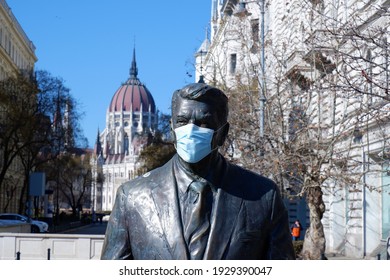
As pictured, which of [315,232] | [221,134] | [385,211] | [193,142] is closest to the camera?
[193,142]

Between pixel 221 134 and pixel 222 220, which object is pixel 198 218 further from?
pixel 221 134

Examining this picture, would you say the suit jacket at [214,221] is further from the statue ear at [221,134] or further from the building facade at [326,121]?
the building facade at [326,121]

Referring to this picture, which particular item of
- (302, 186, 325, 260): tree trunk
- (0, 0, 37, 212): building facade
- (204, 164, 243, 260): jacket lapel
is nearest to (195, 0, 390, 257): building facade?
(302, 186, 325, 260): tree trunk

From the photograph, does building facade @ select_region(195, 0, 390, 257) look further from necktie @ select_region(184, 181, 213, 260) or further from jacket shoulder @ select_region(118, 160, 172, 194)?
necktie @ select_region(184, 181, 213, 260)

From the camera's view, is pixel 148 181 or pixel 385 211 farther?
pixel 385 211

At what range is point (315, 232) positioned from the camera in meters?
18.3

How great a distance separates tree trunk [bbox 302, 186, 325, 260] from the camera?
18078 mm

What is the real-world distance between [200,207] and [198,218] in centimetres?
5

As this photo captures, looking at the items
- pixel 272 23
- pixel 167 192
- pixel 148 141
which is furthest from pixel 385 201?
pixel 148 141

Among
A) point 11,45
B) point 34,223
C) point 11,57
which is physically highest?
point 11,45

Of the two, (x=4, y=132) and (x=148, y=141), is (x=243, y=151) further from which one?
(x=148, y=141)

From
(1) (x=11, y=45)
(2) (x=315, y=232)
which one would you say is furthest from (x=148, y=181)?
(1) (x=11, y=45)

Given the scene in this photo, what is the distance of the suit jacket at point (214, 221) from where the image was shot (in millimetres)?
3094
